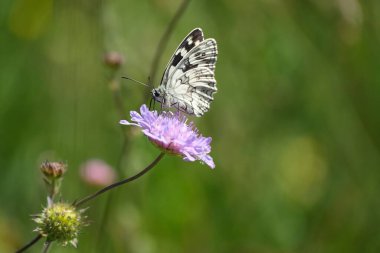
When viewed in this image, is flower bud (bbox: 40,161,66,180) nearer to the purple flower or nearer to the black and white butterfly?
the purple flower

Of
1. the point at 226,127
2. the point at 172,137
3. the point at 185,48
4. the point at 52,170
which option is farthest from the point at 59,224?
the point at 226,127

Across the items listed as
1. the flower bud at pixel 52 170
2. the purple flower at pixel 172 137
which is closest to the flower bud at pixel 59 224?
the flower bud at pixel 52 170

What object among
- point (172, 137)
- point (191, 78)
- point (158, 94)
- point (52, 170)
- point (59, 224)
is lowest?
point (59, 224)

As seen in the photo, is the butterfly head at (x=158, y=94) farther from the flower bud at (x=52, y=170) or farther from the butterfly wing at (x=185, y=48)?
the flower bud at (x=52, y=170)

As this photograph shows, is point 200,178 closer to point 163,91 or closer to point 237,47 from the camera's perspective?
point 237,47

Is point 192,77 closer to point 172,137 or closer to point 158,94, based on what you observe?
point 158,94

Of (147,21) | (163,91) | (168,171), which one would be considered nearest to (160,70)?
(147,21)

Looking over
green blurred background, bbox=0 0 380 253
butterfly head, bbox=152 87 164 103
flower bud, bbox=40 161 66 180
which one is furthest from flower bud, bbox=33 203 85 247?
green blurred background, bbox=0 0 380 253
